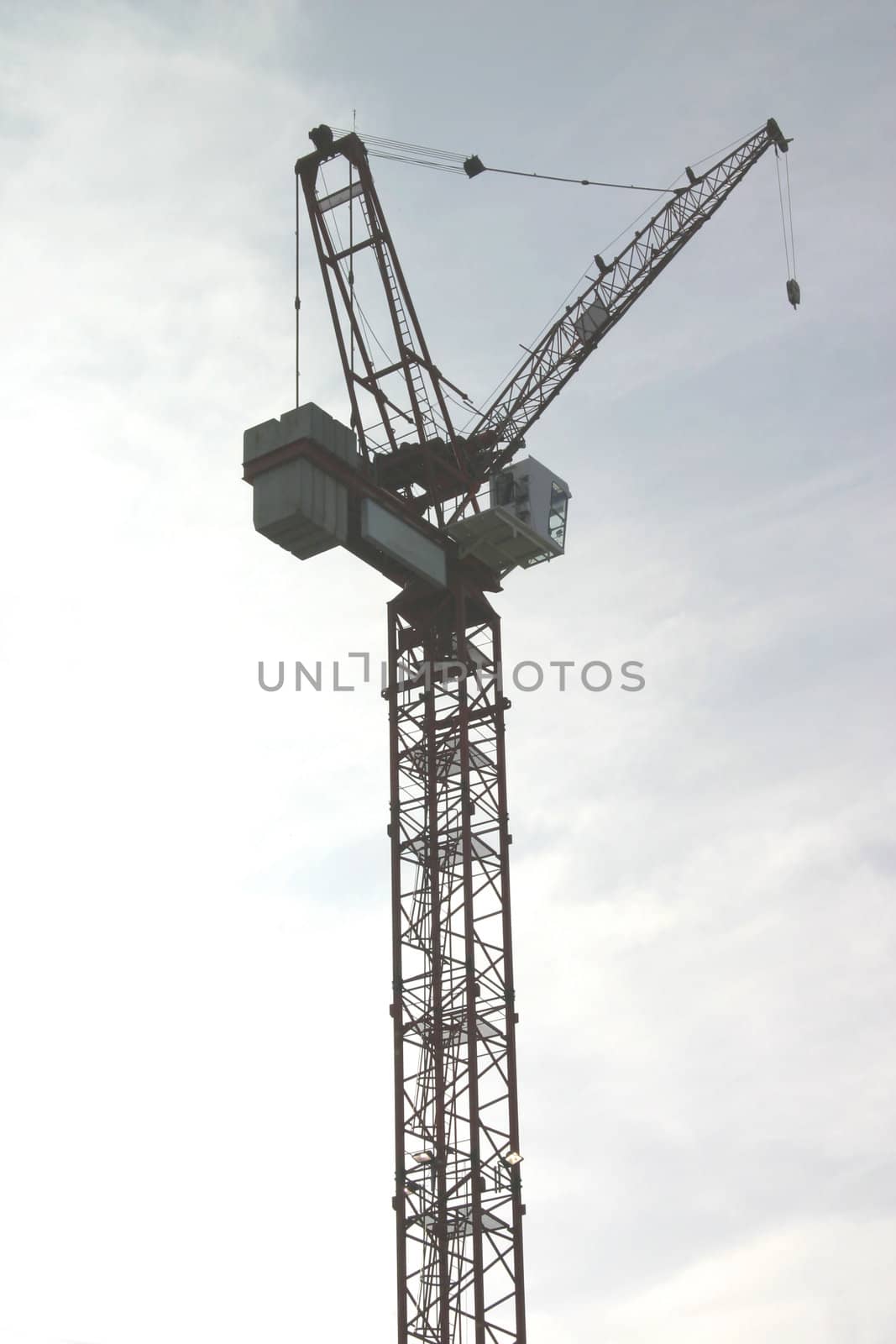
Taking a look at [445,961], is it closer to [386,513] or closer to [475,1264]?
[475,1264]

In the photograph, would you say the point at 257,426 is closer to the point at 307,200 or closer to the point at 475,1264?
the point at 307,200

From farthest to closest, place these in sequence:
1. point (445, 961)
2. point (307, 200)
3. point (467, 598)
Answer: point (307, 200), point (467, 598), point (445, 961)

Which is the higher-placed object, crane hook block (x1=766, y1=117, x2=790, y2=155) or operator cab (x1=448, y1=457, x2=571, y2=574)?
crane hook block (x1=766, y1=117, x2=790, y2=155)

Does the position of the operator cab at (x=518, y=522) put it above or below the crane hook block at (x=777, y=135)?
below

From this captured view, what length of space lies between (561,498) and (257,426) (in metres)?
12.2

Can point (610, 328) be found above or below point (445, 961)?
above

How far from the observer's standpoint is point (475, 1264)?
58.9 metres

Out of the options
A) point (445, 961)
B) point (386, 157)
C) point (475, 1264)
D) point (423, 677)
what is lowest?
point (475, 1264)

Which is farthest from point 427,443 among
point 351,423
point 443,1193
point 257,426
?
point 443,1193

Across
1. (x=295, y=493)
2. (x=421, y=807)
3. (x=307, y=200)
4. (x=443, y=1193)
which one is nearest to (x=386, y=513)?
(x=295, y=493)

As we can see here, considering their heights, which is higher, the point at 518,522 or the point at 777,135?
the point at 777,135

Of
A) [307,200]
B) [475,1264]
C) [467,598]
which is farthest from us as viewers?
[307,200]

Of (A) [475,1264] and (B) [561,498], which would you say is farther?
(B) [561,498]

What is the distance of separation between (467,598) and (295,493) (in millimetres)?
8739
